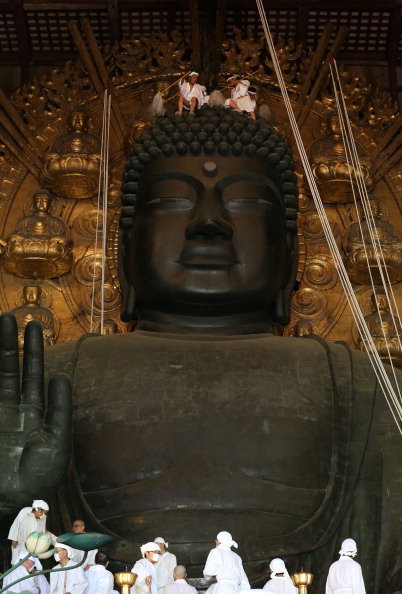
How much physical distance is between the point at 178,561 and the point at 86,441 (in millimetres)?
782

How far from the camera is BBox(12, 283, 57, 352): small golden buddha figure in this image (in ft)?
23.5

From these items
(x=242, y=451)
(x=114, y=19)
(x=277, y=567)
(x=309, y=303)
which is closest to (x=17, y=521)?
(x=277, y=567)

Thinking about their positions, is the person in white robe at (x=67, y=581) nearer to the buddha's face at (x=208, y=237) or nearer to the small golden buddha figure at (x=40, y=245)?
the buddha's face at (x=208, y=237)

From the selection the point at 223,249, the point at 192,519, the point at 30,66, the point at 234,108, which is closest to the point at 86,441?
the point at 192,519

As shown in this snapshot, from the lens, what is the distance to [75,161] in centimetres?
747

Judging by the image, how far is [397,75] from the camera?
8391 mm

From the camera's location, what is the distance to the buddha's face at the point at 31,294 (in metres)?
7.35

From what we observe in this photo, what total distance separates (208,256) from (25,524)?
1941 millimetres

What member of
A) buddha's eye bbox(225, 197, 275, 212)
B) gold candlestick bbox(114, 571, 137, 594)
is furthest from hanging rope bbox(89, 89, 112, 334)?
gold candlestick bbox(114, 571, 137, 594)

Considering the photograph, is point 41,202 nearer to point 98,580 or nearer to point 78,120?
point 78,120

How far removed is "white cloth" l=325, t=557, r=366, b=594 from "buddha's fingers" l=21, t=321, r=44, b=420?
128 cm

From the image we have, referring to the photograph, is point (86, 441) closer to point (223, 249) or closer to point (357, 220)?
point (223, 249)

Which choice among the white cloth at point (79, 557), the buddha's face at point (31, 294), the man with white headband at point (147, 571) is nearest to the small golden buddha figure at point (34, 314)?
the buddha's face at point (31, 294)

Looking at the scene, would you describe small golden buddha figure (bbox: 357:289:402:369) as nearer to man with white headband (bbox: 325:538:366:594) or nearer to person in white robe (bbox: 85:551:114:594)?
man with white headband (bbox: 325:538:366:594)
